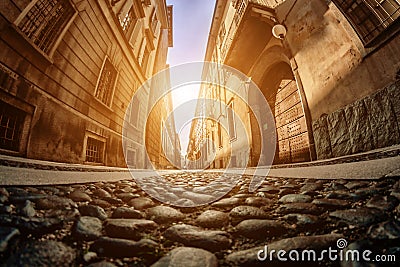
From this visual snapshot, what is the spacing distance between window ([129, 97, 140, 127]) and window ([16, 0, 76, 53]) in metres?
5.04

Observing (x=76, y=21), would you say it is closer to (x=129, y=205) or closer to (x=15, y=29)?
(x=15, y=29)

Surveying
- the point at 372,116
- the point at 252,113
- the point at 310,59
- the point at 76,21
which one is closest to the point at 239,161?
the point at 252,113

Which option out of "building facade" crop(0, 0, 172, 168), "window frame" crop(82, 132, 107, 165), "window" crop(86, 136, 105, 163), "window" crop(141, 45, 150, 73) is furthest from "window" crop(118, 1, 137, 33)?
"window" crop(86, 136, 105, 163)

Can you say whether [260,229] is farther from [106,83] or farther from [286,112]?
[106,83]

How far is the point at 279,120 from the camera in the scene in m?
6.68

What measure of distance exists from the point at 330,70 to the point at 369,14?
1.21 meters

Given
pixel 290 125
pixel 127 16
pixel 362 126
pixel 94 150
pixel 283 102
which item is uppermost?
pixel 127 16

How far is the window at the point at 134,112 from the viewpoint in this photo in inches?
360

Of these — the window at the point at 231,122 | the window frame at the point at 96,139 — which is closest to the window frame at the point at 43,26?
the window frame at the point at 96,139

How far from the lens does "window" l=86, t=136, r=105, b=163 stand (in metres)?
5.16

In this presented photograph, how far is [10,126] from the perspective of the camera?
306 cm

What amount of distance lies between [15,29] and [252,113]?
24.7ft

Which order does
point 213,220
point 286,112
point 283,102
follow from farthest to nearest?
point 283,102 < point 286,112 < point 213,220

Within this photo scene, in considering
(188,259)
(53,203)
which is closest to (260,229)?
(188,259)
